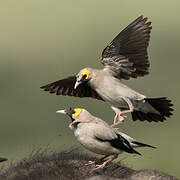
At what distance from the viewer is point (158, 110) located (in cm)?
842

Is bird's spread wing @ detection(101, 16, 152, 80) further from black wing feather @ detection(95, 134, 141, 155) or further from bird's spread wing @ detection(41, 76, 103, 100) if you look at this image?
black wing feather @ detection(95, 134, 141, 155)

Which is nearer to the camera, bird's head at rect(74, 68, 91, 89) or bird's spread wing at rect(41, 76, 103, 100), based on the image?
bird's head at rect(74, 68, 91, 89)

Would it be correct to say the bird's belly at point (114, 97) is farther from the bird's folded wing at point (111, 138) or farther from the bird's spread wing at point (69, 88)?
the bird's folded wing at point (111, 138)

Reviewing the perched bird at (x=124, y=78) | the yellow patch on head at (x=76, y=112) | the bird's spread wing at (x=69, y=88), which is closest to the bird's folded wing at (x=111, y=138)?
the yellow patch on head at (x=76, y=112)

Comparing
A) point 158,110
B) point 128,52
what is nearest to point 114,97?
point 158,110

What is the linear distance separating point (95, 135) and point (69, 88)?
2.22 meters

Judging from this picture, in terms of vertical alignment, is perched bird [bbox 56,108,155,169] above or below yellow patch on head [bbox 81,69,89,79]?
below

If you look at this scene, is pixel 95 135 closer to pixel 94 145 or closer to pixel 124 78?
pixel 94 145

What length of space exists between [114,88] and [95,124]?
58.9 inches

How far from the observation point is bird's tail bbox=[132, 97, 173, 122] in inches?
323

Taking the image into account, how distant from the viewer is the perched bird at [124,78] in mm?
8125

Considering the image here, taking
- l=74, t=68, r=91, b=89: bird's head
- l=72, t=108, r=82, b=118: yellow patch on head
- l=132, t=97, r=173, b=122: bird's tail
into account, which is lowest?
l=132, t=97, r=173, b=122: bird's tail

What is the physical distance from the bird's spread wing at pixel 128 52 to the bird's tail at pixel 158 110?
668 mm

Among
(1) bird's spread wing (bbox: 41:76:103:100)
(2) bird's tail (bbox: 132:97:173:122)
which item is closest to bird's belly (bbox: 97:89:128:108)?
(2) bird's tail (bbox: 132:97:173:122)
